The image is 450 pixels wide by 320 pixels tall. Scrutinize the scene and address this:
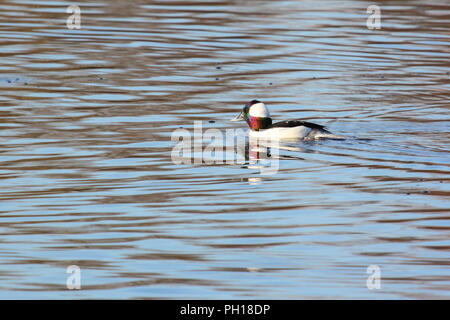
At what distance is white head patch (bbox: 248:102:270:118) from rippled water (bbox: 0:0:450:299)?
0.54 metres

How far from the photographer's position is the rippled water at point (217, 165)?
8141 mm

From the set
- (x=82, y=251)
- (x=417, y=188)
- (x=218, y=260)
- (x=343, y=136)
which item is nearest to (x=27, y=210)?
(x=82, y=251)

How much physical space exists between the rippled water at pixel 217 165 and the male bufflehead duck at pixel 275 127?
0.14 metres

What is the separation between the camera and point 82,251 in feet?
28.0

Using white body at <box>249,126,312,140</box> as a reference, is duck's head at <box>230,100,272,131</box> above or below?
above

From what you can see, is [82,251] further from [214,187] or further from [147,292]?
[214,187]

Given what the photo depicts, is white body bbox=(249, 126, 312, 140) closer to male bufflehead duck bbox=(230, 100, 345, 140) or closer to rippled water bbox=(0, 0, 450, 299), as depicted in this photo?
male bufflehead duck bbox=(230, 100, 345, 140)

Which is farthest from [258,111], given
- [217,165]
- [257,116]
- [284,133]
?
[217,165]

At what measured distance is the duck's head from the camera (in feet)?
44.1

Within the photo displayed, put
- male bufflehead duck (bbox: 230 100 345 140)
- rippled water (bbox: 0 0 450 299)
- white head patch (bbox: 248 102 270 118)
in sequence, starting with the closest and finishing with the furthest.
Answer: rippled water (bbox: 0 0 450 299) < male bufflehead duck (bbox: 230 100 345 140) < white head patch (bbox: 248 102 270 118)

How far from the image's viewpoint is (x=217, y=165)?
11812 millimetres

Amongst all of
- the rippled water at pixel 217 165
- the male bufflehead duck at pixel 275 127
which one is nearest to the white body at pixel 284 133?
the male bufflehead duck at pixel 275 127

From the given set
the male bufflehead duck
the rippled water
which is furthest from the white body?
the rippled water
